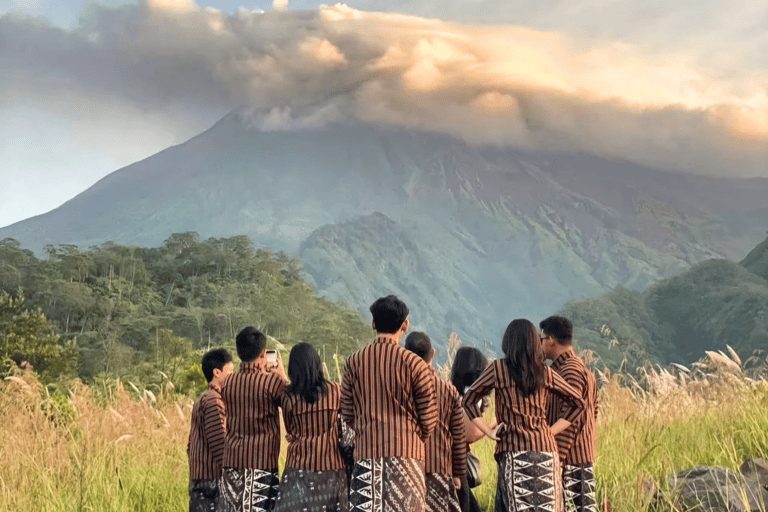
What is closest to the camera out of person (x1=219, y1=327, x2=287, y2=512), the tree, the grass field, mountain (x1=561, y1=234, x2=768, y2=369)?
person (x1=219, y1=327, x2=287, y2=512)

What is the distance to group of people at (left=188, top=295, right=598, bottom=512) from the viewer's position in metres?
4.39

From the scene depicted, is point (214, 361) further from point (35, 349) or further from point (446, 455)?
point (35, 349)

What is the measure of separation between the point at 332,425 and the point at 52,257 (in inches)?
1975

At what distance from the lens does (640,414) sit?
8.12 m

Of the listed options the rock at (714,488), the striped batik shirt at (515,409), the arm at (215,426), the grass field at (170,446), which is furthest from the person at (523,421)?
the arm at (215,426)

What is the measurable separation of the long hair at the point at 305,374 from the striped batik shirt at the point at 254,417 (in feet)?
0.69

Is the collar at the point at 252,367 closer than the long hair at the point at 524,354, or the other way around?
the long hair at the point at 524,354

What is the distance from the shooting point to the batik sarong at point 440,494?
4.81m

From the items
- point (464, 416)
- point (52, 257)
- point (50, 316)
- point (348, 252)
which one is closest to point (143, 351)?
point (50, 316)

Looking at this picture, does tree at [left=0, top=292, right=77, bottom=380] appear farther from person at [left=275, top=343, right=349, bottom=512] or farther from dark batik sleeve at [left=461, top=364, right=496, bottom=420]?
dark batik sleeve at [left=461, top=364, right=496, bottom=420]

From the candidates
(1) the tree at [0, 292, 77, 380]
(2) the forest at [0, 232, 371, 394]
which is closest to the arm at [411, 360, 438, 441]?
(1) the tree at [0, 292, 77, 380]

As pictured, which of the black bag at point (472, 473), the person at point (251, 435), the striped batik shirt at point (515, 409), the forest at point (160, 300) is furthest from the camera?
the forest at point (160, 300)

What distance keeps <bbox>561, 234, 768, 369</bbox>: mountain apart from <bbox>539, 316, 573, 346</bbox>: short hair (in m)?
60.3

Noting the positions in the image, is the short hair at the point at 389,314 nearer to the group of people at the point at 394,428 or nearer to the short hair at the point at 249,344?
the group of people at the point at 394,428
